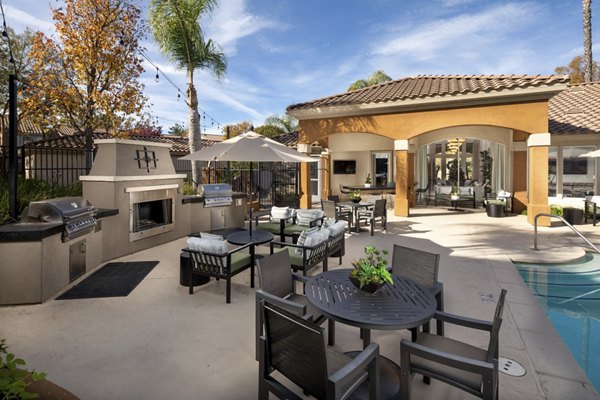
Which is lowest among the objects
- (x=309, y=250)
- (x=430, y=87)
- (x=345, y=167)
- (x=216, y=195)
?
(x=309, y=250)

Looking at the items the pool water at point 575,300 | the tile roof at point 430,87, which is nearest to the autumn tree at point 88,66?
the tile roof at point 430,87

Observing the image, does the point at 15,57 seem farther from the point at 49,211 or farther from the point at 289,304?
the point at 289,304

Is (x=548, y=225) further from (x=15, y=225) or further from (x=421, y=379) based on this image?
(x=15, y=225)

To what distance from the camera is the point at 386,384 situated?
9.73 feet

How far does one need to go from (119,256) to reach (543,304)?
8.53 m

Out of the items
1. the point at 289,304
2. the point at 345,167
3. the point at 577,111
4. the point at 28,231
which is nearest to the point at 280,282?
the point at 289,304

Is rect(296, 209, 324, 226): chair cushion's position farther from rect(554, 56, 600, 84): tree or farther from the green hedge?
rect(554, 56, 600, 84): tree

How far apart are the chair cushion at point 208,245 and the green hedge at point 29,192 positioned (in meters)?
3.35

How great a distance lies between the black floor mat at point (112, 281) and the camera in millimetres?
5508

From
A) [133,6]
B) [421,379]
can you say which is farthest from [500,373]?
[133,6]

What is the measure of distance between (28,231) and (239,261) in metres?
3.21

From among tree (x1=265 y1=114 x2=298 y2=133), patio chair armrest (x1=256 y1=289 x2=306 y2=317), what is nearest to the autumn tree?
patio chair armrest (x1=256 y1=289 x2=306 y2=317)

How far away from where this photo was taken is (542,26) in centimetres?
1559

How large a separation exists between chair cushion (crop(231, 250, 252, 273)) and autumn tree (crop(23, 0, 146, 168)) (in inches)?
404
